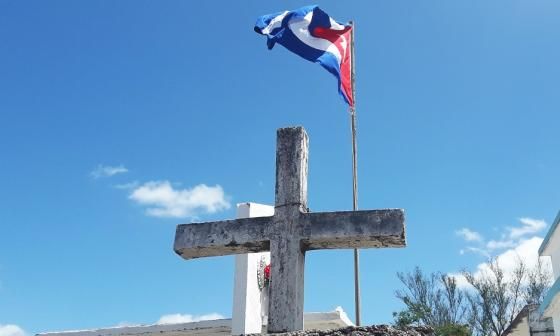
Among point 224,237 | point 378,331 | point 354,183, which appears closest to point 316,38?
point 354,183

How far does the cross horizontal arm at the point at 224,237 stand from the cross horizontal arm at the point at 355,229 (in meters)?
0.35

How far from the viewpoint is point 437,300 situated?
97.8ft

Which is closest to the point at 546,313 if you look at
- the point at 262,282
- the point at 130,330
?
the point at 262,282

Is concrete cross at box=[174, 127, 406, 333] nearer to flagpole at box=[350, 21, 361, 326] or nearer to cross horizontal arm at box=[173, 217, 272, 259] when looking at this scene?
cross horizontal arm at box=[173, 217, 272, 259]

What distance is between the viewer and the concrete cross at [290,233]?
433 cm

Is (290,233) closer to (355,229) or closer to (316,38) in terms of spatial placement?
(355,229)

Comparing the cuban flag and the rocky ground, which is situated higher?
the cuban flag

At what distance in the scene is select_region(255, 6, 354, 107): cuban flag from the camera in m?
9.29

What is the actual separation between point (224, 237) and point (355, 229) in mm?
996

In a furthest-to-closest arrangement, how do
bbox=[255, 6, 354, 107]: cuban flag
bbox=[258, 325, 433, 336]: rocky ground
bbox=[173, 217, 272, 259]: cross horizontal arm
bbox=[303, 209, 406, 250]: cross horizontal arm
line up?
bbox=[255, 6, 354, 107]: cuban flag < bbox=[173, 217, 272, 259]: cross horizontal arm < bbox=[303, 209, 406, 250]: cross horizontal arm < bbox=[258, 325, 433, 336]: rocky ground

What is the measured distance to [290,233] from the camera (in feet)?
15.0

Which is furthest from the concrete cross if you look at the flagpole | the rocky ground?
the flagpole

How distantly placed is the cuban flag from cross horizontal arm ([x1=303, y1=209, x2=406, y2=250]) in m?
5.18

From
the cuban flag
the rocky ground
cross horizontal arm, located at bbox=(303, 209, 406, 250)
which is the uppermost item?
the cuban flag
